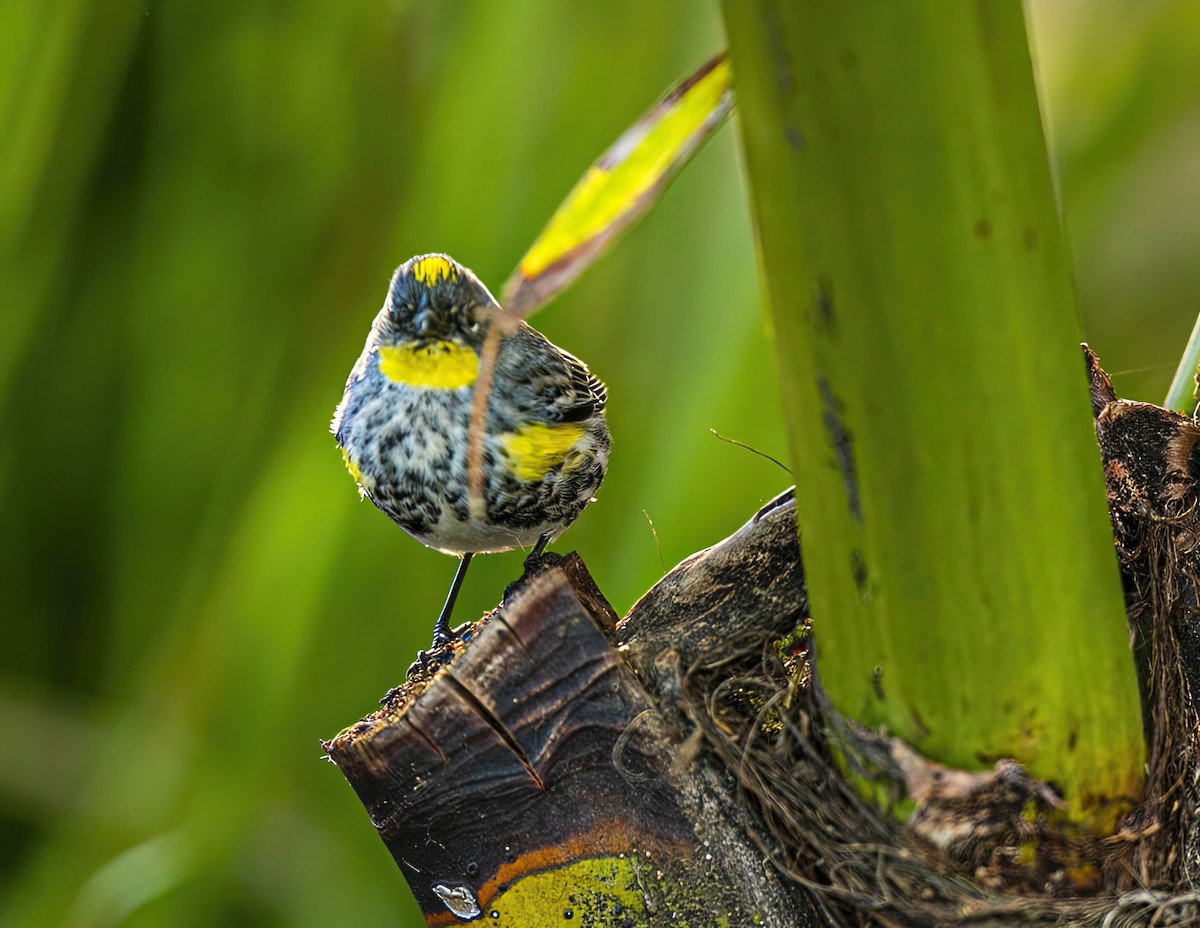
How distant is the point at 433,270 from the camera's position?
1.17 metres

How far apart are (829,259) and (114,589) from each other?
3.96 ft

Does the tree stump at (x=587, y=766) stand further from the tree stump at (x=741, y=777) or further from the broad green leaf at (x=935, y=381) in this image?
the broad green leaf at (x=935, y=381)

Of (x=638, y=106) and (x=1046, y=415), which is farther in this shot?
(x=638, y=106)

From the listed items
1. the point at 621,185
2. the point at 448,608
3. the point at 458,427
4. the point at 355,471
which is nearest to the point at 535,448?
the point at 458,427

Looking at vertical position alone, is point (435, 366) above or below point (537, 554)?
above

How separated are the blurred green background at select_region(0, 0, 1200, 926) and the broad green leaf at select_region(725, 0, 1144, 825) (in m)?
0.75

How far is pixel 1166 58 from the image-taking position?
4.07 feet

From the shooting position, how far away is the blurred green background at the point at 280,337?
130 centimetres

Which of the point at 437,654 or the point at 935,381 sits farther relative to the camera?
the point at 437,654

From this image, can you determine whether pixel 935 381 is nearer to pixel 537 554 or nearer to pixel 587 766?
pixel 587 766

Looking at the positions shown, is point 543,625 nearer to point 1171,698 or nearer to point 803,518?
point 803,518

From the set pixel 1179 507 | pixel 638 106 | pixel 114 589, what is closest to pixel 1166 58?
pixel 638 106

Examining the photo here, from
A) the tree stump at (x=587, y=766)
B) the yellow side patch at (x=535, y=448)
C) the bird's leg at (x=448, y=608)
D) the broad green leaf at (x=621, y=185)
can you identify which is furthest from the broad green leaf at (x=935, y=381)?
the bird's leg at (x=448, y=608)

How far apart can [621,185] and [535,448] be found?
0.68 m
